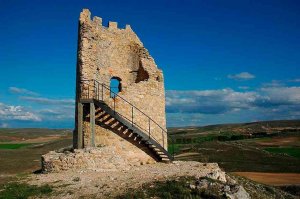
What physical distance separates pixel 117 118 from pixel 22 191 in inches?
272

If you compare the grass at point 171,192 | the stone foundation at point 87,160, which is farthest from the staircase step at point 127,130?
the grass at point 171,192

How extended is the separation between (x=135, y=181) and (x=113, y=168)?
3.67 meters

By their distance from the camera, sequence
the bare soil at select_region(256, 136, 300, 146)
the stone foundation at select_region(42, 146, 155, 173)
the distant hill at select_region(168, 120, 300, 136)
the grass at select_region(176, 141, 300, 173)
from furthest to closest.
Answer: the distant hill at select_region(168, 120, 300, 136)
the bare soil at select_region(256, 136, 300, 146)
the grass at select_region(176, 141, 300, 173)
the stone foundation at select_region(42, 146, 155, 173)

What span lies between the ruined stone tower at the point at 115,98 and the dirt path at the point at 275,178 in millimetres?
12335

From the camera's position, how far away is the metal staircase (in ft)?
61.5

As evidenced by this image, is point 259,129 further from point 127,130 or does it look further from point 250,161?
point 127,130

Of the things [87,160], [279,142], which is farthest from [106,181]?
[279,142]

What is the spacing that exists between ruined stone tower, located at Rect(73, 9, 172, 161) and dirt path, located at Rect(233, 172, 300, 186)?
40.5 feet

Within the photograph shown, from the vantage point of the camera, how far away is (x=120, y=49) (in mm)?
22109

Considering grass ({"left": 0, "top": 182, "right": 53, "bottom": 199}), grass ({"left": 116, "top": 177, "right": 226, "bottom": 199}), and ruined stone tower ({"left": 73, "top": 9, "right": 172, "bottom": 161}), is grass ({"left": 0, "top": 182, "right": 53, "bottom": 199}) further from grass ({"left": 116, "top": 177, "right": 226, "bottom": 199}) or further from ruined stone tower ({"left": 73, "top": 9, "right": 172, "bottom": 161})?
ruined stone tower ({"left": 73, "top": 9, "right": 172, "bottom": 161})

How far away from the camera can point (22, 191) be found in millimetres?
12898

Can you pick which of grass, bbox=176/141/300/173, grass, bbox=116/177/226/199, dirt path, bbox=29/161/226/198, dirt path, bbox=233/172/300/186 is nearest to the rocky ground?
dirt path, bbox=29/161/226/198

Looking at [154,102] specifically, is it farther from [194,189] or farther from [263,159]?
[263,159]

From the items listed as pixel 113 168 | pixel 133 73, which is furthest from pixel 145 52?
pixel 113 168
